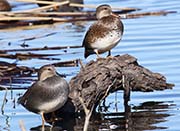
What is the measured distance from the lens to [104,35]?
948 centimetres

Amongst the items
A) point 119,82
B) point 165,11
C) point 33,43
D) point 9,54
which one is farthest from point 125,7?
point 119,82

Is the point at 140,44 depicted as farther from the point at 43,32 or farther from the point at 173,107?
the point at 173,107

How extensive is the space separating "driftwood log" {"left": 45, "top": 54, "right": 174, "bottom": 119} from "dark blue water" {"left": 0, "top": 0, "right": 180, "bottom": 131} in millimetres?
212

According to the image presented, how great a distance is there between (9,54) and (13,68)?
4.27 ft

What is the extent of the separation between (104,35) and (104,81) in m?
1.04

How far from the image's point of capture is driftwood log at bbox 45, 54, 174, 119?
849 cm

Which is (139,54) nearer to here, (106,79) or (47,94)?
(106,79)

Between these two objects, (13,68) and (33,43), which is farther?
(33,43)

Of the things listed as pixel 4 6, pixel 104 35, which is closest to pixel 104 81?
pixel 104 35

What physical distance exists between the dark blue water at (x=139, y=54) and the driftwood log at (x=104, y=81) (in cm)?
21

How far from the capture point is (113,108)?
877 cm

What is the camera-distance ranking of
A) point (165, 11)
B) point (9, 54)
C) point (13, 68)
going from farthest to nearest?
point (165, 11)
point (9, 54)
point (13, 68)

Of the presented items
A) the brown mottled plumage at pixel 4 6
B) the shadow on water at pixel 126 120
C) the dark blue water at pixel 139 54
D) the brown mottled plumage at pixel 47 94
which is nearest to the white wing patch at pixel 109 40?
the dark blue water at pixel 139 54

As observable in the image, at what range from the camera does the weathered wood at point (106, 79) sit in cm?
852
